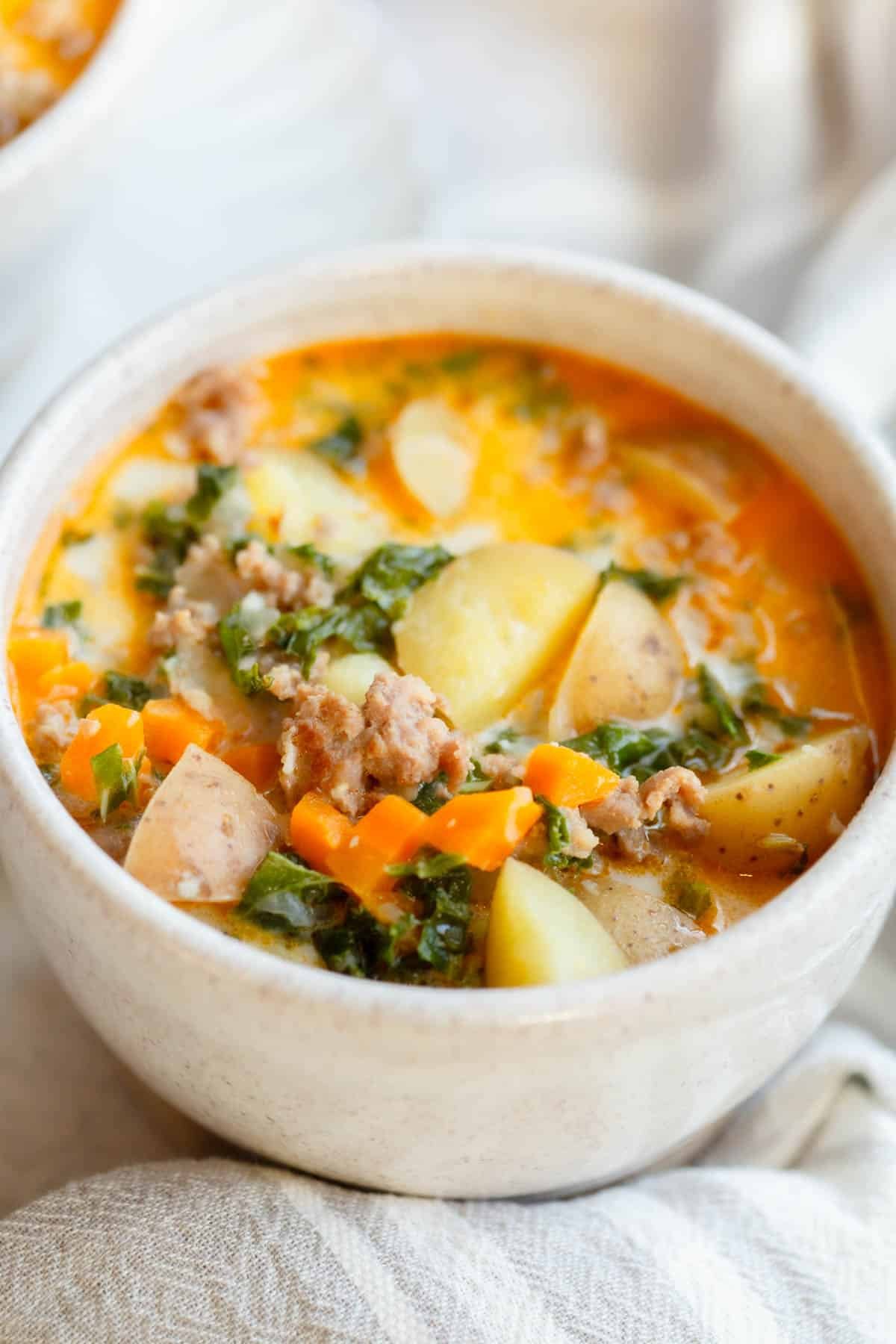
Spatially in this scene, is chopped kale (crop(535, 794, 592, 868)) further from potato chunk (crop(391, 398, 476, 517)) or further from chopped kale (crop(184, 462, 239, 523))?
chopped kale (crop(184, 462, 239, 523))

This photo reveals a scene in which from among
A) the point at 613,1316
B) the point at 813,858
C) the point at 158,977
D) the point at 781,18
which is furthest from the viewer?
the point at 781,18

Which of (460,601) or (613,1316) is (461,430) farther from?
(613,1316)

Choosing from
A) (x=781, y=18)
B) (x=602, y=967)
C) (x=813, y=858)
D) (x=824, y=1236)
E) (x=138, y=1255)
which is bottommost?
(x=138, y=1255)

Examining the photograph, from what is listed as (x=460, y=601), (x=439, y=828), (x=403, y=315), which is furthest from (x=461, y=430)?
(x=439, y=828)

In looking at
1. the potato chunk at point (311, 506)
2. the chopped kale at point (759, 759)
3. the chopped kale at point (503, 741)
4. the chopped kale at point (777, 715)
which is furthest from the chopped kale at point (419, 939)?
the potato chunk at point (311, 506)

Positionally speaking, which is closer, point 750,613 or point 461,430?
point 750,613

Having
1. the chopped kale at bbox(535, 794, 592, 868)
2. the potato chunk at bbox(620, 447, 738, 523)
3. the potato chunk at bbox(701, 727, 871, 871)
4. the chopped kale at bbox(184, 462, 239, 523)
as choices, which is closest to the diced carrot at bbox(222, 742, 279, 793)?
the chopped kale at bbox(535, 794, 592, 868)

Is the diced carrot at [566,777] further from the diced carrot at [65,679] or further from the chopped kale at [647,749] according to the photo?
the diced carrot at [65,679]

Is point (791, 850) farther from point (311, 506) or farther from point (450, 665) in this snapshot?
point (311, 506)
